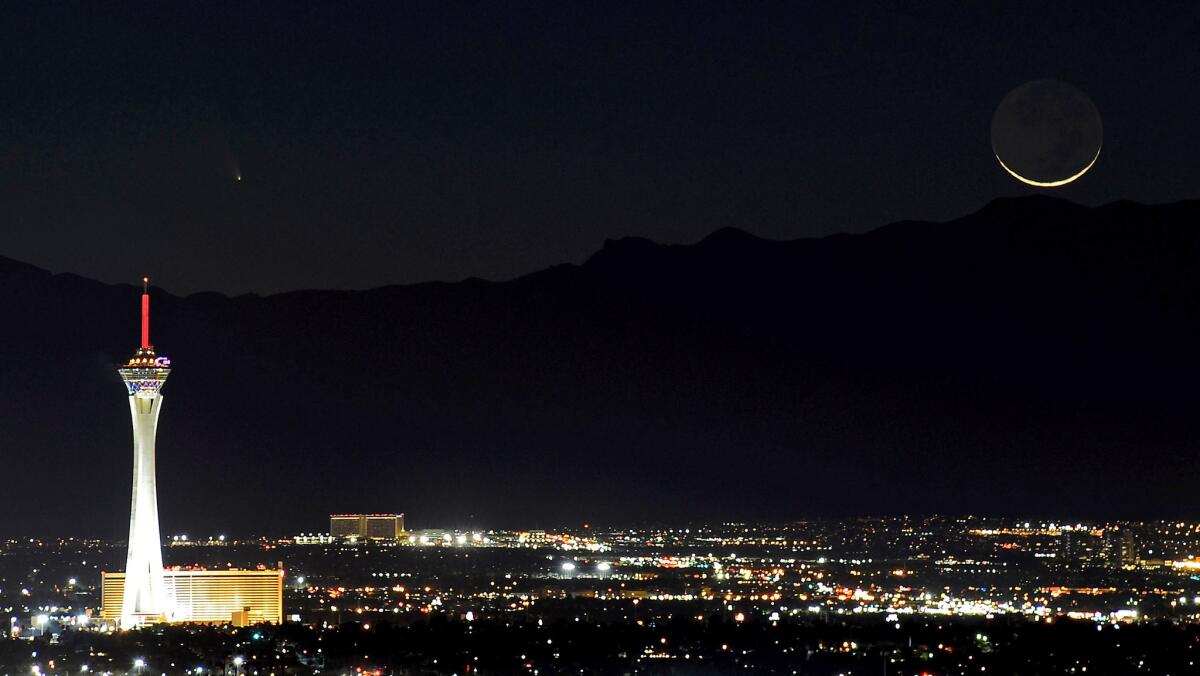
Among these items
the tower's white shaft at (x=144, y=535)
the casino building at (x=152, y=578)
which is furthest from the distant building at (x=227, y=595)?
the tower's white shaft at (x=144, y=535)

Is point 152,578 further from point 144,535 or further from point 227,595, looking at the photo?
point 227,595

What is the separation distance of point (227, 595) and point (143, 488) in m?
16.0

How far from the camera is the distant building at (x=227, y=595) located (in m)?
117

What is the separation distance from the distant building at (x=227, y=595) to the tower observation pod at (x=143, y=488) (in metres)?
7.94

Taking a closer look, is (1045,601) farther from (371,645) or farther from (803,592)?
(371,645)

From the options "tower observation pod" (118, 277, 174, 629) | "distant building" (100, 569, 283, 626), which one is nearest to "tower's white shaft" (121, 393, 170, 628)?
"tower observation pod" (118, 277, 174, 629)

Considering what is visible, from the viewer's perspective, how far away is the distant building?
117250 millimetres

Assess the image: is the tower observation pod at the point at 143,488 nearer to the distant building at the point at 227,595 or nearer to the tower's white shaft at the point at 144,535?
the tower's white shaft at the point at 144,535

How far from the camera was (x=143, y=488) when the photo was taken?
104m

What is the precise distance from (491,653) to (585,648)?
4.27 meters

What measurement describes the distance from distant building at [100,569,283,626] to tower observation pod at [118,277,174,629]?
7.94m

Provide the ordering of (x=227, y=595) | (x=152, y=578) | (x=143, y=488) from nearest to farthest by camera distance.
Result: (x=143, y=488)
(x=152, y=578)
(x=227, y=595)

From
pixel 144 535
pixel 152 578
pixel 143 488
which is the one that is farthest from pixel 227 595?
pixel 143 488

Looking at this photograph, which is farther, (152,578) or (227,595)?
(227,595)
